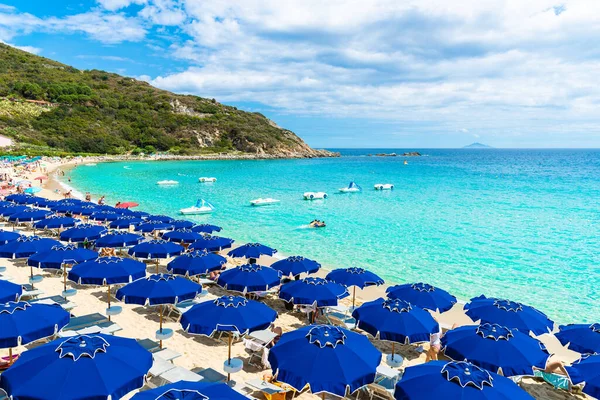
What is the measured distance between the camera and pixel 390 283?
16.2 meters

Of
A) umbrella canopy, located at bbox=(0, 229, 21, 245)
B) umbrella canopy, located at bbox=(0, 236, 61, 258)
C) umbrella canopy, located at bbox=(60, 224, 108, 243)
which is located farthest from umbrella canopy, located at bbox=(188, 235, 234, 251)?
umbrella canopy, located at bbox=(0, 229, 21, 245)

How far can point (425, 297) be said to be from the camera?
9.63 meters

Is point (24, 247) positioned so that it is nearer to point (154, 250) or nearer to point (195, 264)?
point (154, 250)

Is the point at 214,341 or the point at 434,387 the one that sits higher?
the point at 434,387

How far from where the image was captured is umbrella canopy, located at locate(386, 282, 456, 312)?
31.1 feet

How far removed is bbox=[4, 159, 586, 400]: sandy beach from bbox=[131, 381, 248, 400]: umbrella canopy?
316cm

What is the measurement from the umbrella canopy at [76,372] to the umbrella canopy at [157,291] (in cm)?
289

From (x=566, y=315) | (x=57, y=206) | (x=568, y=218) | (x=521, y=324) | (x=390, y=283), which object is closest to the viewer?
(x=521, y=324)

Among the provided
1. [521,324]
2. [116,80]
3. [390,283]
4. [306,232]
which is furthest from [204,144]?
[521,324]

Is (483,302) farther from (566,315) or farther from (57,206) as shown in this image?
(57,206)

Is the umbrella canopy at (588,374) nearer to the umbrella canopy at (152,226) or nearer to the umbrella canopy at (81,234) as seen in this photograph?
the umbrella canopy at (81,234)

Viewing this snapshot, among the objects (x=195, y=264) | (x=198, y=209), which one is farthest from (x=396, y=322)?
(x=198, y=209)

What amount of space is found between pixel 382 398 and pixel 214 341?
4.20 meters

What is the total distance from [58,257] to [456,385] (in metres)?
10.1
